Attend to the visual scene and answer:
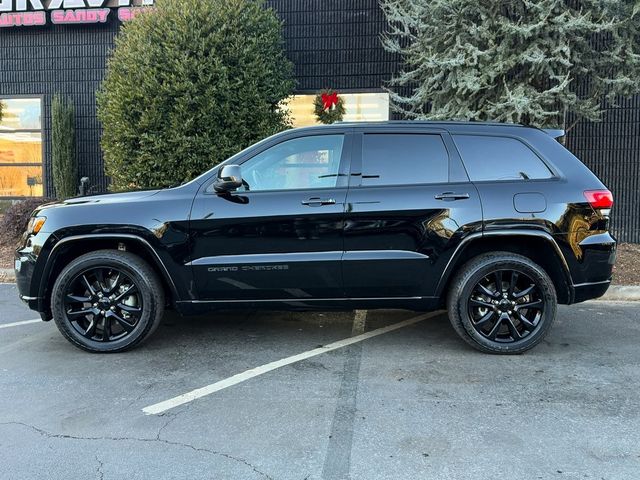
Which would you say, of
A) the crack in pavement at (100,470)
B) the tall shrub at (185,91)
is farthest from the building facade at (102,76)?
the crack in pavement at (100,470)

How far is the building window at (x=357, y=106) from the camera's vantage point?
34.1ft

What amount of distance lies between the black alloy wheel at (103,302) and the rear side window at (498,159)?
296cm

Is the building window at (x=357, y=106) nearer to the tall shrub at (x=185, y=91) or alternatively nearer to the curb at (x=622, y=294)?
the tall shrub at (x=185, y=91)

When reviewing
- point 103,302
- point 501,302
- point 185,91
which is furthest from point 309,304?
point 185,91

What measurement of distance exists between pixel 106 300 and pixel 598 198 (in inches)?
161

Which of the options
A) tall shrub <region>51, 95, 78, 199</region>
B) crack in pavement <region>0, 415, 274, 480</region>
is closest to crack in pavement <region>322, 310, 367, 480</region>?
crack in pavement <region>0, 415, 274, 480</region>

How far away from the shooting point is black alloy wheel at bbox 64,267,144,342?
448cm

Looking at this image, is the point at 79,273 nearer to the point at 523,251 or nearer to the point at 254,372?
the point at 254,372

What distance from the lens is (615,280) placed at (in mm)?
7137

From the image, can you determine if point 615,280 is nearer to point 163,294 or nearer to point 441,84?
point 441,84

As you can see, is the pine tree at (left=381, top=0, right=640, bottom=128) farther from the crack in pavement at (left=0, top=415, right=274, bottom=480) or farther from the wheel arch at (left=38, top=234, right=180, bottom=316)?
the crack in pavement at (left=0, top=415, right=274, bottom=480)

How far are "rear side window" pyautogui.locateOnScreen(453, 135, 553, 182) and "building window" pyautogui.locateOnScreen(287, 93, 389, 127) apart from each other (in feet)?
19.6

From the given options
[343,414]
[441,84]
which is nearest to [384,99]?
[441,84]

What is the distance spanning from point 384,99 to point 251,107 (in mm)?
3181
